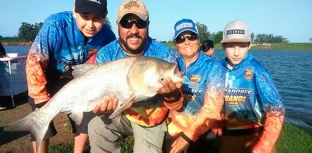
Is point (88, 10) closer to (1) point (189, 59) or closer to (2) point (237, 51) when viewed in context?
(1) point (189, 59)

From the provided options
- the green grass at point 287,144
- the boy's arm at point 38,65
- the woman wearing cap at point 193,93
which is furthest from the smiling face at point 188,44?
the green grass at point 287,144

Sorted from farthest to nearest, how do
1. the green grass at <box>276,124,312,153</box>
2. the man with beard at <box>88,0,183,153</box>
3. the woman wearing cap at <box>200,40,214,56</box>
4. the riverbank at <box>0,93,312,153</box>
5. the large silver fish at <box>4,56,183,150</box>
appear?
the woman wearing cap at <box>200,40,214,56</box> → the green grass at <box>276,124,312,153</box> → the riverbank at <box>0,93,312,153</box> → the man with beard at <box>88,0,183,153</box> → the large silver fish at <box>4,56,183,150</box>

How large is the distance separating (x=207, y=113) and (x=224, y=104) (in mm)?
518

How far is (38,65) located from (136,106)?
170 centimetres

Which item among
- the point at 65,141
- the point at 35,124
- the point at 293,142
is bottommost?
the point at 293,142

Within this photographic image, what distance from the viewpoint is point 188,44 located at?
4.75m

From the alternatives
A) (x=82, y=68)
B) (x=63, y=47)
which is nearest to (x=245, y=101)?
(x=82, y=68)

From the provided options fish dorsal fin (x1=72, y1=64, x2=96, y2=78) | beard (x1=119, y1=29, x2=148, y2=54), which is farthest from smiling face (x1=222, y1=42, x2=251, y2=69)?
fish dorsal fin (x1=72, y1=64, x2=96, y2=78)

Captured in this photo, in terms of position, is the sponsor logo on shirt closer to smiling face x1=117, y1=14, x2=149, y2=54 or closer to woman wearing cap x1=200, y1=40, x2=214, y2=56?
smiling face x1=117, y1=14, x2=149, y2=54

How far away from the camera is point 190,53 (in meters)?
4.71

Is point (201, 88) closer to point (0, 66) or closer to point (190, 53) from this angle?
point (190, 53)

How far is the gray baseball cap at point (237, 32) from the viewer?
4723 mm

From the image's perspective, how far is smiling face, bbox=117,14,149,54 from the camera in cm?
424

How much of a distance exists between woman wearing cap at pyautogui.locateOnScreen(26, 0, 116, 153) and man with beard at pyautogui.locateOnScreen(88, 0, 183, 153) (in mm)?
460
